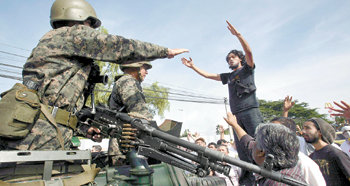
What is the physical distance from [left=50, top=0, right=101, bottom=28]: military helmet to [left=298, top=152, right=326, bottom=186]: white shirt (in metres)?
2.83

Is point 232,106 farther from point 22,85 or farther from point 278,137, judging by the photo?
point 22,85

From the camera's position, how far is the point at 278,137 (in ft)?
6.45

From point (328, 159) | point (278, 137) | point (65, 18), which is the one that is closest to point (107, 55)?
point (65, 18)

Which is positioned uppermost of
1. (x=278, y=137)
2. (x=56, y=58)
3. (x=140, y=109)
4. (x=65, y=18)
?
(x=65, y=18)

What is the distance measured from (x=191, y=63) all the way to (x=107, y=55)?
8.63 ft

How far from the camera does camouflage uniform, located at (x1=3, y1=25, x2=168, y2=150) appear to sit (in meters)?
2.22

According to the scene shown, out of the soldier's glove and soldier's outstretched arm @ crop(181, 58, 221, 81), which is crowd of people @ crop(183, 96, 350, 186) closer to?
soldier's outstretched arm @ crop(181, 58, 221, 81)

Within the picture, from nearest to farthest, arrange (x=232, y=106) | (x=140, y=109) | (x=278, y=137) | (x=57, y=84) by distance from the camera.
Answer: (x=278, y=137) → (x=57, y=84) → (x=140, y=109) → (x=232, y=106)

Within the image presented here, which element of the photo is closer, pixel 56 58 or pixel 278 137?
pixel 278 137

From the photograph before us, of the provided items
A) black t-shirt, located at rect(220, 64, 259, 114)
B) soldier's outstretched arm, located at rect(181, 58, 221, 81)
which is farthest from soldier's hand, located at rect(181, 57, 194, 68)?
black t-shirt, located at rect(220, 64, 259, 114)

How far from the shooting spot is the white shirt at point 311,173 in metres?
2.34

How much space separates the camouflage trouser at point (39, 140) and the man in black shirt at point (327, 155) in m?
3.51

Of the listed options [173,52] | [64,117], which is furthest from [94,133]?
[173,52]

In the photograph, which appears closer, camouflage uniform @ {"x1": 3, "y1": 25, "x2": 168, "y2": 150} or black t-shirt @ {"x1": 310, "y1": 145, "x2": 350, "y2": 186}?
camouflage uniform @ {"x1": 3, "y1": 25, "x2": 168, "y2": 150}
